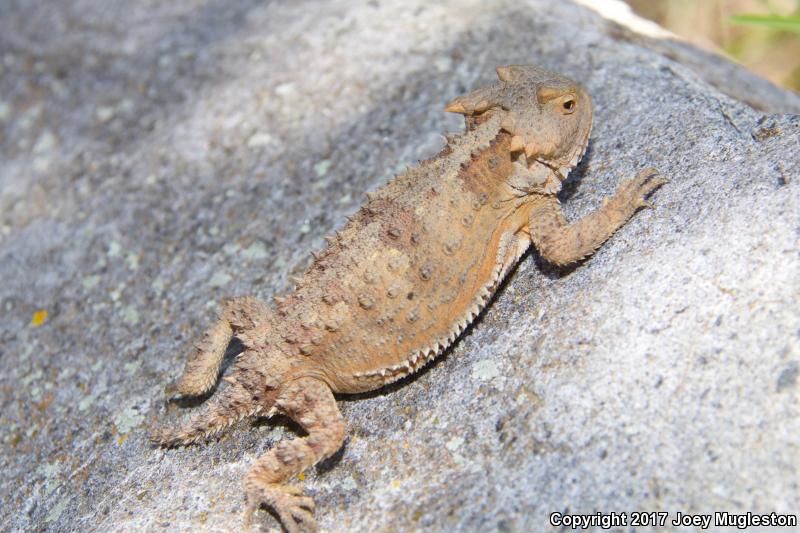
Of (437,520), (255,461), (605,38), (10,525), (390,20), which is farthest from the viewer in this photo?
(390,20)

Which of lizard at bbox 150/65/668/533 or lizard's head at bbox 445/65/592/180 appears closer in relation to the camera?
lizard at bbox 150/65/668/533

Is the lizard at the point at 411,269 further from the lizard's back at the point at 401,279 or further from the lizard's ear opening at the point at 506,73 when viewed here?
the lizard's ear opening at the point at 506,73

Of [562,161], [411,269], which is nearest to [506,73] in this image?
[562,161]

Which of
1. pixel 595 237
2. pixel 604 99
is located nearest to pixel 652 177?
pixel 595 237

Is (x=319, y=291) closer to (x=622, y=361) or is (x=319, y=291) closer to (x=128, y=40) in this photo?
(x=622, y=361)

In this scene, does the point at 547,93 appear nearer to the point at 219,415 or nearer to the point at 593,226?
the point at 593,226

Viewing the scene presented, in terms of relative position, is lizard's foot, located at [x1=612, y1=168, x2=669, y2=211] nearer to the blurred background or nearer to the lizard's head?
the lizard's head

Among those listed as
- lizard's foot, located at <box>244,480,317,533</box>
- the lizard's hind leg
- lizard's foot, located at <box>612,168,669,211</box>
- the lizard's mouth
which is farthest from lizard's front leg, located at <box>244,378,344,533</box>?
lizard's foot, located at <box>612,168,669,211</box>
